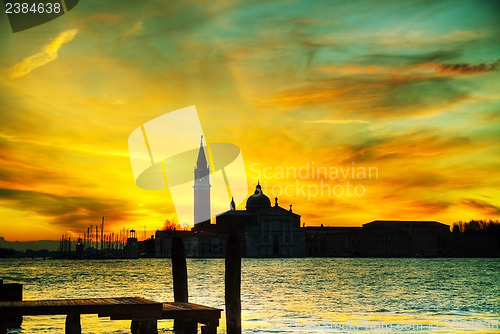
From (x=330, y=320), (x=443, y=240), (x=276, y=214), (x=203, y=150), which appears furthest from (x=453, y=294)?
(x=443, y=240)

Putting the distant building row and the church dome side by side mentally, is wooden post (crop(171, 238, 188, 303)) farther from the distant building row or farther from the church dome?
the church dome

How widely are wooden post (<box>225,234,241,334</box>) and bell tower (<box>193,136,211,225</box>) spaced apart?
4995 inches

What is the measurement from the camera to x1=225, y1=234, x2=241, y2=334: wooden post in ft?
52.6

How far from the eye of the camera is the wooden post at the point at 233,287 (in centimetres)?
1603

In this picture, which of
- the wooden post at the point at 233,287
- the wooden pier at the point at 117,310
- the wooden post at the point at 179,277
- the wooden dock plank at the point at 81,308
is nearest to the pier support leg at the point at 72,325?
the wooden pier at the point at 117,310

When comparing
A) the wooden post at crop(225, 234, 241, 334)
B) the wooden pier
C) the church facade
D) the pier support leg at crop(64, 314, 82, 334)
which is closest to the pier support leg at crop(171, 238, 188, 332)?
the pier support leg at crop(64, 314, 82, 334)

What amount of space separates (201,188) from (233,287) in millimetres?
128027

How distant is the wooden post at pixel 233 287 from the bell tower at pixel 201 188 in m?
127

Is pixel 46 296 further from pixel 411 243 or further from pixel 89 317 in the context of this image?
pixel 411 243

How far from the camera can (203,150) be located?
14662cm

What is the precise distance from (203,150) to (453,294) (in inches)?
4372

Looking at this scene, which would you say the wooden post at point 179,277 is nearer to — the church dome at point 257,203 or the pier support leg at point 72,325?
the pier support leg at point 72,325

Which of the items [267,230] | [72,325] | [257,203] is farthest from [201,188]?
[72,325]

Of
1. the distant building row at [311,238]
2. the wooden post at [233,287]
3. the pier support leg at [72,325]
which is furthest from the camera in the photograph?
the distant building row at [311,238]
